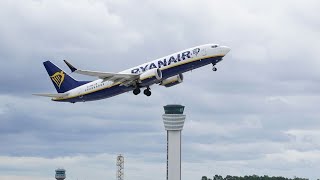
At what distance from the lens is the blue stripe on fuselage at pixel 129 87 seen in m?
169

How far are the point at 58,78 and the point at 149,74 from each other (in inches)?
1345

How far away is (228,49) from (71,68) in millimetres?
32719

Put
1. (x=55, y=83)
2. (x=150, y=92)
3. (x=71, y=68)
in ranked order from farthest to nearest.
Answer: (x=55, y=83), (x=150, y=92), (x=71, y=68)

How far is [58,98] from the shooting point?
186625 mm

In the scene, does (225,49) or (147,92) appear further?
(147,92)

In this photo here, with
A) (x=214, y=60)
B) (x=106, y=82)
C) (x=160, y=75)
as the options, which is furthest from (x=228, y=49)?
(x=106, y=82)

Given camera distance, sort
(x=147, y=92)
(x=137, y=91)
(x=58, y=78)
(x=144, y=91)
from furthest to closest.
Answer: (x=58, y=78) < (x=144, y=91) < (x=147, y=92) < (x=137, y=91)

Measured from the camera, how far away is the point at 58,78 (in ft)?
639

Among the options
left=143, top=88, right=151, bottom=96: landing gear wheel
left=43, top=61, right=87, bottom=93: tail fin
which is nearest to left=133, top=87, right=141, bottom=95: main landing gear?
left=143, top=88, right=151, bottom=96: landing gear wheel

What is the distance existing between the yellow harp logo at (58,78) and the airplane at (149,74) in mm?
8681

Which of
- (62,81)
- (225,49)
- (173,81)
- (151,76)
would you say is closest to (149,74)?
(151,76)

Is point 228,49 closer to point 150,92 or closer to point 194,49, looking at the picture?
point 194,49

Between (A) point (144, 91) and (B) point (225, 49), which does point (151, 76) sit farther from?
(B) point (225, 49)

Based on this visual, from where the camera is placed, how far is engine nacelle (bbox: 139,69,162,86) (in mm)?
167875
